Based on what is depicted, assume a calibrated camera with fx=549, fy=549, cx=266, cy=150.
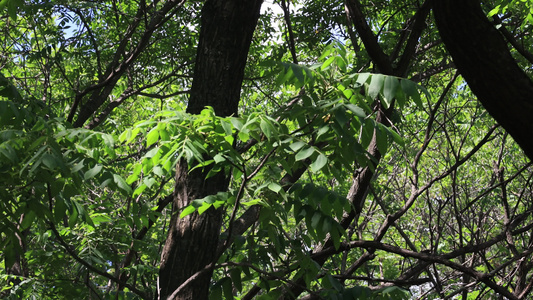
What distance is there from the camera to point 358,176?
11.3 ft

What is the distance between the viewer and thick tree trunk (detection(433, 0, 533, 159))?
184cm

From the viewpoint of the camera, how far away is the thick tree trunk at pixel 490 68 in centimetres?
184

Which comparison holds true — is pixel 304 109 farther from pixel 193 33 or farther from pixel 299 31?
pixel 193 33

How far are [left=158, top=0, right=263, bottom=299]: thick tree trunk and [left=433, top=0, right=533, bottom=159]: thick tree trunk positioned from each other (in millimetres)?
1205

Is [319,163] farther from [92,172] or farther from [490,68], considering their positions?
[92,172]

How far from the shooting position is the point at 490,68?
1.86 metres

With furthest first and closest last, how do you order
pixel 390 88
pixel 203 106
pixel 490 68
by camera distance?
pixel 203 106 → pixel 390 88 → pixel 490 68

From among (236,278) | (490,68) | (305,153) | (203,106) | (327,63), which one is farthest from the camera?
(203,106)

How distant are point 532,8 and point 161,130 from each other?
288 cm

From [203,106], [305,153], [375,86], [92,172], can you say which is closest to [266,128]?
[305,153]

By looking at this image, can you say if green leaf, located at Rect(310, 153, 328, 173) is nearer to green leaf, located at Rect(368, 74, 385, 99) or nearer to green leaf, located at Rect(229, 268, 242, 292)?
green leaf, located at Rect(368, 74, 385, 99)

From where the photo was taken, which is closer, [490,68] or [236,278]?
[490,68]

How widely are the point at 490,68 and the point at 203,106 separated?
4.73 feet

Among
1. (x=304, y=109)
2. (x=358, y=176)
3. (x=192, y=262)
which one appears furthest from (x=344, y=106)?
(x=358, y=176)
